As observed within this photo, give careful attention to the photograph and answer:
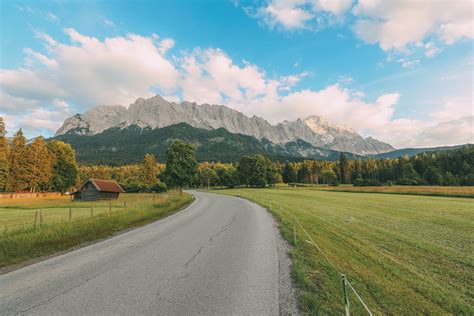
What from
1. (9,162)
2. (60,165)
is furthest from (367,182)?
(9,162)

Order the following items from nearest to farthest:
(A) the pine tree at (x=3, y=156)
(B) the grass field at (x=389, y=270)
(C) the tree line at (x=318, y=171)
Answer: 1. (B) the grass field at (x=389, y=270)
2. (A) the pine tree at (x=3, y=156)
3. (C) the tree line at (x=318, y=171)

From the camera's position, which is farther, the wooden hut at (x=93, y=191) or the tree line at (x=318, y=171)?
the wooden hut at (x=93, y=191)

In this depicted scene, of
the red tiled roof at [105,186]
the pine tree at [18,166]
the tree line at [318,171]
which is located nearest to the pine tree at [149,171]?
the tree line at [318,171]

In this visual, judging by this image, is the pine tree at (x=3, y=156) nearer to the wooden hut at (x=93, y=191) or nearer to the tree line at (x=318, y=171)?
the wooden hut at (x=93, y=191)

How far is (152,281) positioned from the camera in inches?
250

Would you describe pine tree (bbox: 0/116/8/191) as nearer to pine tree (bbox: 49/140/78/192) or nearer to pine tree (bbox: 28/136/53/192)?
pine tree (bbox: 28/136/53/192)

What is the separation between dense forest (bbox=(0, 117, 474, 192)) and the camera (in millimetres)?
53062

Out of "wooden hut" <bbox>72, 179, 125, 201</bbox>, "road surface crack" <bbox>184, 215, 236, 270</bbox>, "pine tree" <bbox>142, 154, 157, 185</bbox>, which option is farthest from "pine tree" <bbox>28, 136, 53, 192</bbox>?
"road surface crack" <bbox>184, 215, 236, 270</bbox>

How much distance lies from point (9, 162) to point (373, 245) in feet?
242

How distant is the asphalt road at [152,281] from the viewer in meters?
5.01

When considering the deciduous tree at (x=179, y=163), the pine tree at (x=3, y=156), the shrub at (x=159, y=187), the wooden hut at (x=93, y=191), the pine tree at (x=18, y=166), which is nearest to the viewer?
the pine tree at (x=3, y=156)

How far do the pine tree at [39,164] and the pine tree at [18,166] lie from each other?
0.91 m

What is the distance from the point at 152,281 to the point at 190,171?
47823 mm

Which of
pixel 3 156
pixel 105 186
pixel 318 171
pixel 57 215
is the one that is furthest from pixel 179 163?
pixel 318 171
